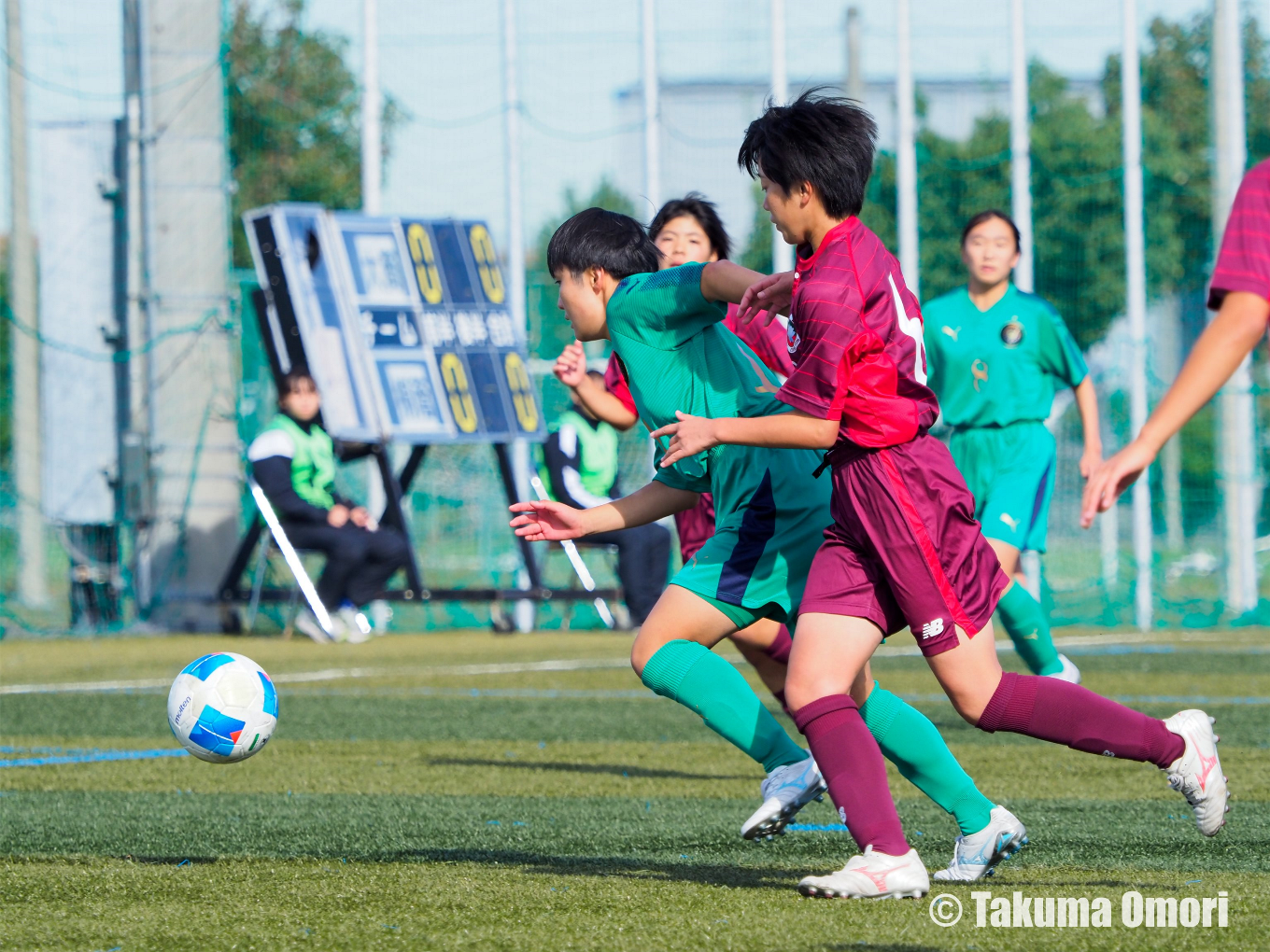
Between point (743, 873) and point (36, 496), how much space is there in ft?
52.8

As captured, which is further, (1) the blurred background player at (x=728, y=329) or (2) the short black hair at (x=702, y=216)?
(2) the short black hair at (x=702, y=216)

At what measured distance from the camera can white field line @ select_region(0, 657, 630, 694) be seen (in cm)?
948

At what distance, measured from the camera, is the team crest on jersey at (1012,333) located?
7391mm

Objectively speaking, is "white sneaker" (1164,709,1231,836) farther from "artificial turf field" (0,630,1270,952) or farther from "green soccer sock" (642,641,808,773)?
"green soccer sock" (642,641,808,773)

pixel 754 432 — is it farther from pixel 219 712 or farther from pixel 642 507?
pixel 219 712

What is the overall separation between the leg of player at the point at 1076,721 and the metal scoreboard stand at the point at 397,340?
9.48 metres

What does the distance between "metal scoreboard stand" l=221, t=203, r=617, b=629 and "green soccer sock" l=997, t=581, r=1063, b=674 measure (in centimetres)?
660

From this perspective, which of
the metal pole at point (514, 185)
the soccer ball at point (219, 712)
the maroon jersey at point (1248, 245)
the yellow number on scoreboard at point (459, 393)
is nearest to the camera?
the maroon jersey at point (1248, 245)

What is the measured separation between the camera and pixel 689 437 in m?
3.60

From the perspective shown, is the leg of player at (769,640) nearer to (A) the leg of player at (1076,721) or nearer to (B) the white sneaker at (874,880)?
(A) the leg of player at (1076,721)

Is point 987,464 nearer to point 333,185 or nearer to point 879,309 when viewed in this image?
point 879,309

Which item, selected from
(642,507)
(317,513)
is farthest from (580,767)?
(317,513)

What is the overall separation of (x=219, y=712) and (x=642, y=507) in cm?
123

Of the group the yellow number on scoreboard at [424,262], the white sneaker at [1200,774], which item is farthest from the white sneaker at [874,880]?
the yellow number on scoreboard at [424,262]
